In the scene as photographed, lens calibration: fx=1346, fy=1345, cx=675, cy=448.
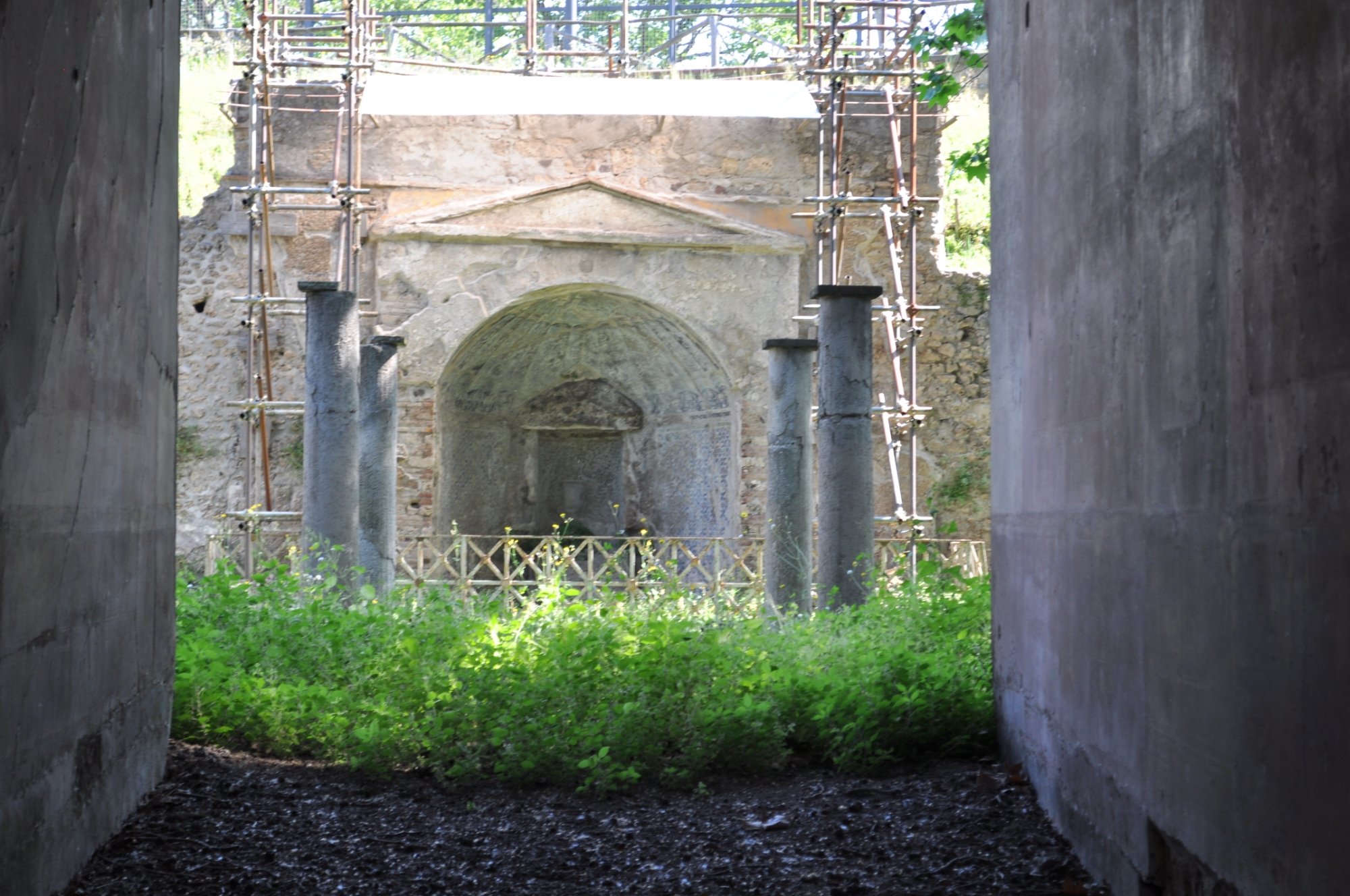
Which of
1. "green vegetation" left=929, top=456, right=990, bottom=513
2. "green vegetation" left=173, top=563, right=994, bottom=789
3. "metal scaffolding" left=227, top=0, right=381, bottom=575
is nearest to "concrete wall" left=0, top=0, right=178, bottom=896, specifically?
"green vegetation" left=173, top=563, right=994, bottom=789

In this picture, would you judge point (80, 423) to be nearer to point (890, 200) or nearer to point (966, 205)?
point (890, 200)

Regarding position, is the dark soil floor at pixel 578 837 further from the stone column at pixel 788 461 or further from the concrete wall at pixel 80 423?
the stone column at pixel 788 461

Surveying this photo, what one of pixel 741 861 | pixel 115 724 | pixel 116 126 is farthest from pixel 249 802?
pixel 116 126

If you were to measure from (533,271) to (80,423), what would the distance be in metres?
12.3

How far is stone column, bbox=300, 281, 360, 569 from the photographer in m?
10.3

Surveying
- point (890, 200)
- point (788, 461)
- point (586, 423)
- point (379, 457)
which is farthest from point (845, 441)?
point (586, 423)

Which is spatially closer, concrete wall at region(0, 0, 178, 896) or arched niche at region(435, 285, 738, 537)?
concrete wall at region(0, 0, 178, 896)

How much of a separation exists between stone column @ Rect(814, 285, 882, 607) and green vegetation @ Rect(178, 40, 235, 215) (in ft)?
50.5

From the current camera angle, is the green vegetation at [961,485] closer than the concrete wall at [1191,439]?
No

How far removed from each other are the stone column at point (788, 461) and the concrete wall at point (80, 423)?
630 centimetres

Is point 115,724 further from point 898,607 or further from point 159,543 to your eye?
point 898,607

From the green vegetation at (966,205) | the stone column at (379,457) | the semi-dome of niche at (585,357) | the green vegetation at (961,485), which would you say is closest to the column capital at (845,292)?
the stone column at (379,457)

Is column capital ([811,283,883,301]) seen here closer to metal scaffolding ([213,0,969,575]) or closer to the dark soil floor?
metal scaffolding ([213,0,969,575])

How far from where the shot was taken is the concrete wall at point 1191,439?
231 centimetres
